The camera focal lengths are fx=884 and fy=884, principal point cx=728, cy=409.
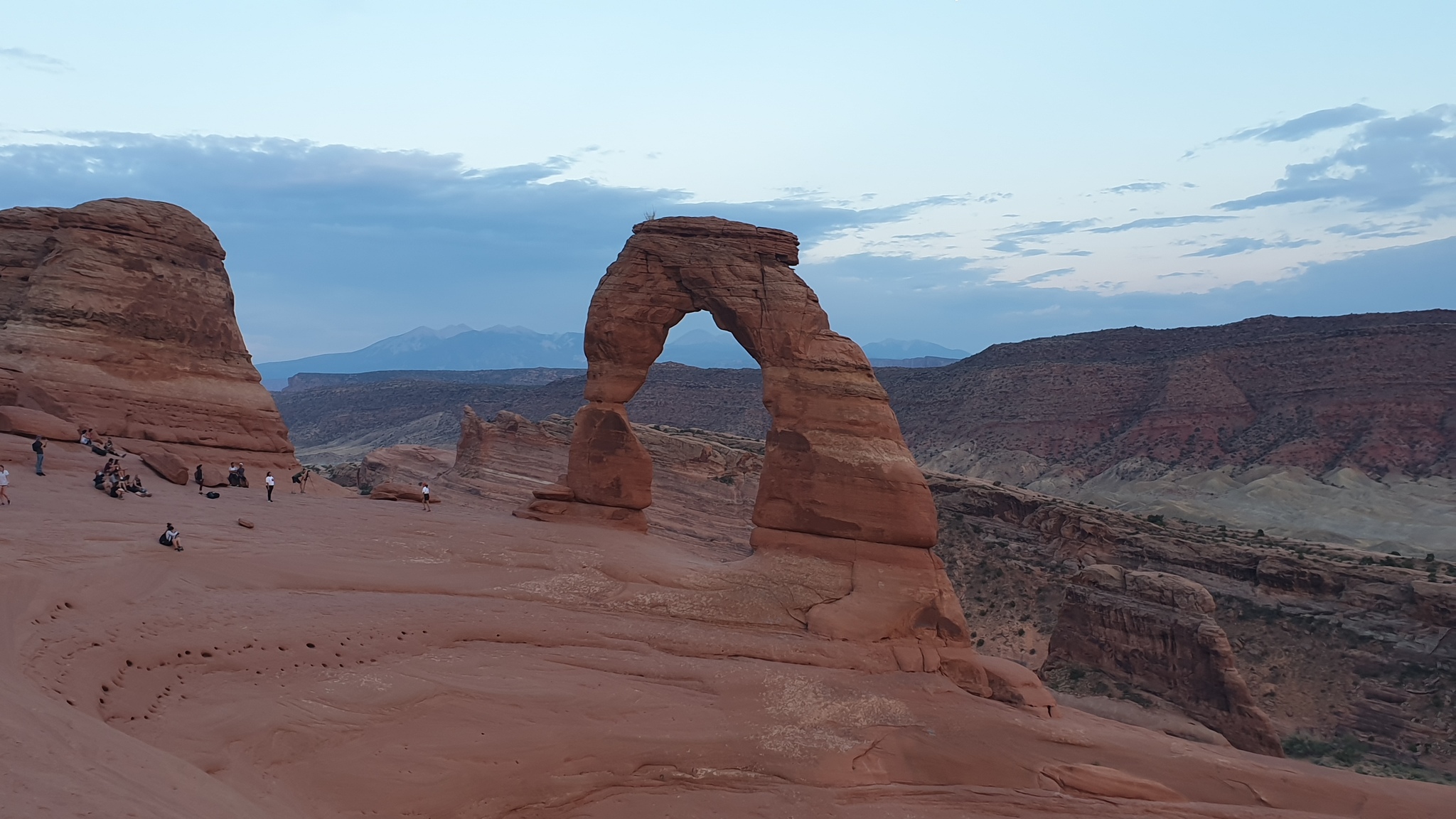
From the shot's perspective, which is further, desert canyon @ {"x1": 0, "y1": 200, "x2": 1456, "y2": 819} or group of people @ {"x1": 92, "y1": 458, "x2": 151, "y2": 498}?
group of people @ {"x1": 92, "y1": 458, "x2": 151, "y2": 498}

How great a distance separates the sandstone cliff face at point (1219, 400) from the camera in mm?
66688

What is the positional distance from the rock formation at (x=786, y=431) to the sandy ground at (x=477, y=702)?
1.71m

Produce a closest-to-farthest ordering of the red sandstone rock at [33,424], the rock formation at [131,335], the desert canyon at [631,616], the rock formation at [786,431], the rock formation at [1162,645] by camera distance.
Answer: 1. the desert canyon at [631,616]
2. the rock formation at [786,431]
3. the red sandstone rock at [33,424]
4. the rock formation at [1162,645]
5. the rock formation at [131,335]

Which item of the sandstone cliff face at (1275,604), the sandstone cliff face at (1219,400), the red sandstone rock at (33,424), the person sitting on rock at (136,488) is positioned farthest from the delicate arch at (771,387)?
the sandstone cliff face at (1219,400)

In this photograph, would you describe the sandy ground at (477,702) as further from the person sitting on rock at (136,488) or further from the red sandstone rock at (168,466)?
the red sandstone rock at (168,466)

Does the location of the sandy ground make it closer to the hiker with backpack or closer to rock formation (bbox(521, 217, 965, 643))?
the hiker with backpack

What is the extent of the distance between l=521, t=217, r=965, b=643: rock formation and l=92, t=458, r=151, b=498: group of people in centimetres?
911

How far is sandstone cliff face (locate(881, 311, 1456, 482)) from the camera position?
66.7 meters

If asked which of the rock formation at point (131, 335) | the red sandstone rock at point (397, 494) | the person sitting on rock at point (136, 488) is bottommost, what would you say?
the red sandstone rock at point (397, 494)

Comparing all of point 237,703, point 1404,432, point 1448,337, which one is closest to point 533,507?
point 237,703

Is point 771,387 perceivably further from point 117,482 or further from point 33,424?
point 33,424

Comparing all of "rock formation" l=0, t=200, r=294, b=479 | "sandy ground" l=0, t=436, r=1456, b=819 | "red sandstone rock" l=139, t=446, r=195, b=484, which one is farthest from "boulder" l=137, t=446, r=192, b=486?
"sandy ground" l=0, t=436, r=1456, b=819

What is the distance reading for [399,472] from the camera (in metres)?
46.9

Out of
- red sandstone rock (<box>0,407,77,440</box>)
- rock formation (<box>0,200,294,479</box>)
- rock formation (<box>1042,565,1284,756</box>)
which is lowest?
rock formation (<box>1042,565,1284,756</box>)
